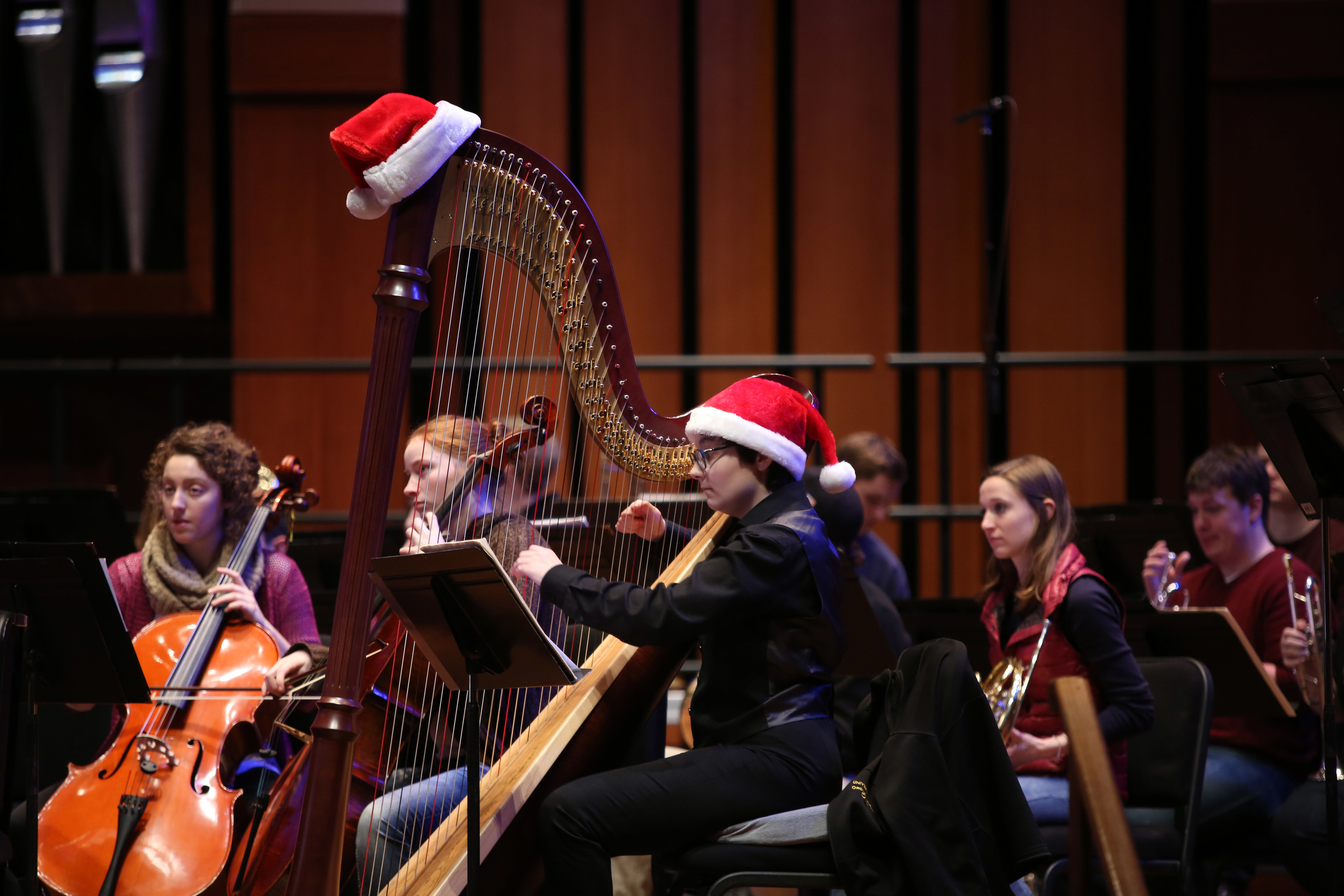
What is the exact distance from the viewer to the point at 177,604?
10.4ft

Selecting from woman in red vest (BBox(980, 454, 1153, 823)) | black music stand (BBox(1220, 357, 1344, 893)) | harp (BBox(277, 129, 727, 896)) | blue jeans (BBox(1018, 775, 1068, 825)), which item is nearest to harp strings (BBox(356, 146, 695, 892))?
harp (BBox(277, 129, 727, 896))

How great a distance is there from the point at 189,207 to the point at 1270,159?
16.5 ft

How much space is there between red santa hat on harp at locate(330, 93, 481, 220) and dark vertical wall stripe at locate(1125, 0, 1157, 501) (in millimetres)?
4531

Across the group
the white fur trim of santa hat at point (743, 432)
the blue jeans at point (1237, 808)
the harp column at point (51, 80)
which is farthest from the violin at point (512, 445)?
the harp column at point (51, 80)

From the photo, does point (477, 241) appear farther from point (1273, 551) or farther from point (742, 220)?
point (742, 220)

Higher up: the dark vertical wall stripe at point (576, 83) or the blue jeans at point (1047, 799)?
the dark vertical wall stripe at point (576, 83)

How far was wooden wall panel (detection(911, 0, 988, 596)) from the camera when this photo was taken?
5.92m

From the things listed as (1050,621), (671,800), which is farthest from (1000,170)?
(671,800)

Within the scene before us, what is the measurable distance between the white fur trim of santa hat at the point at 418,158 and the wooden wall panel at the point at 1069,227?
14.1ft

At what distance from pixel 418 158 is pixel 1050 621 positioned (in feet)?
6.14

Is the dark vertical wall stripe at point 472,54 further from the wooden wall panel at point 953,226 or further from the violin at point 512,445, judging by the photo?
the violin at point 512,445

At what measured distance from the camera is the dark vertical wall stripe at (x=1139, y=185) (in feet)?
19.3

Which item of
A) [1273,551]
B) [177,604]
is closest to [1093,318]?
[1273,551]

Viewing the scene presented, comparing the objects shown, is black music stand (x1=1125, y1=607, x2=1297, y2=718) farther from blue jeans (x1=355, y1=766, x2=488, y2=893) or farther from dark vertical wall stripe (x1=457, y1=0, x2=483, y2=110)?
dark vertical wall stripe (x1=457, y1=0, x2=483, y2=110)
